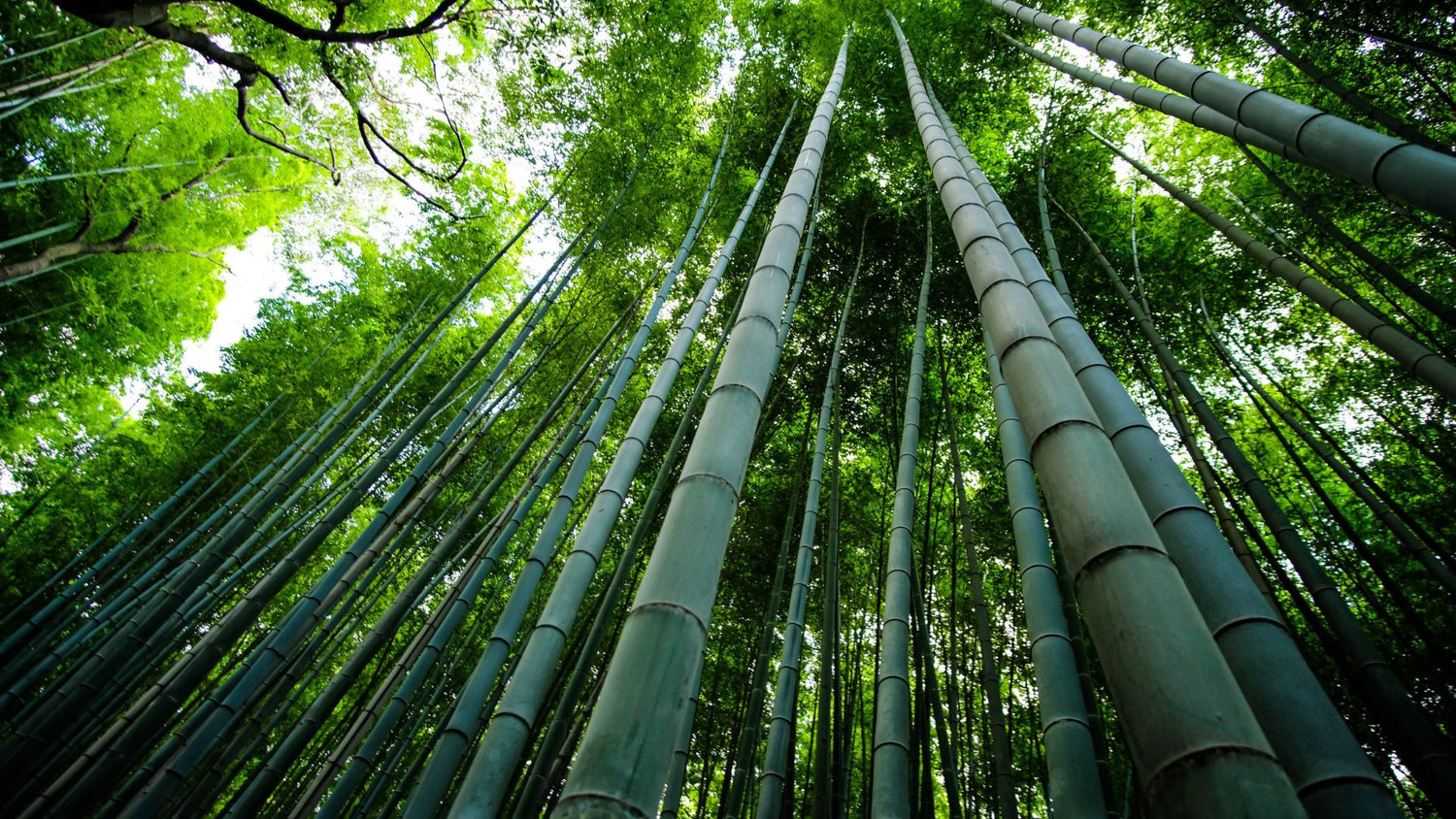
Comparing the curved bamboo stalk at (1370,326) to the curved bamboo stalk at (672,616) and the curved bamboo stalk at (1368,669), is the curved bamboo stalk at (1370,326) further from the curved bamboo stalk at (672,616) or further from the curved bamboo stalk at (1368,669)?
the curved bamboo stalk at (672,616)

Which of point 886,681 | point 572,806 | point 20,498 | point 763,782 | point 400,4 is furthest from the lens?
point 20,498

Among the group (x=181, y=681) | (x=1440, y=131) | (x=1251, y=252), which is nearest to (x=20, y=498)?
(x=181, y=681)

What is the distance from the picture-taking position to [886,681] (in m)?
1.88

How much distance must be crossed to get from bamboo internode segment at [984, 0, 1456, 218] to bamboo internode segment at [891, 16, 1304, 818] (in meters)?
0.66

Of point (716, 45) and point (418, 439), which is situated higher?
point (716, 45)

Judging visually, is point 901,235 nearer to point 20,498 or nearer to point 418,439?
point 418,439

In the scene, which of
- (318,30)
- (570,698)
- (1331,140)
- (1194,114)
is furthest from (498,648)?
(1194,114)

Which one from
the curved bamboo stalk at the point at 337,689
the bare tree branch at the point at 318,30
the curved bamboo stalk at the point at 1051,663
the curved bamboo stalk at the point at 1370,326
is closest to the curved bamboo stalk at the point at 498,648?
the curved bamboo stalk at the point at 337,689

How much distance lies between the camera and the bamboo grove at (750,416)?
1.15 metres

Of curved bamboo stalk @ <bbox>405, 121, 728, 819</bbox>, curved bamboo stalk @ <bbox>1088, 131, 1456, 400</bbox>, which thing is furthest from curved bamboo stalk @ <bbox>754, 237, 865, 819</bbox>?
curved bamboo stalk @ <bbox>1088, 131, 1456, 400</bbox>

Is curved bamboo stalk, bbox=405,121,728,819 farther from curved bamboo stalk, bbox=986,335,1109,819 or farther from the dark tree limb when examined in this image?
the dark tree limb

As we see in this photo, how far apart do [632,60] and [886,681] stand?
4.85m

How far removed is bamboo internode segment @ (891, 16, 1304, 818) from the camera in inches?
23.5

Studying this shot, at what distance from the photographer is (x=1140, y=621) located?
74 cm
